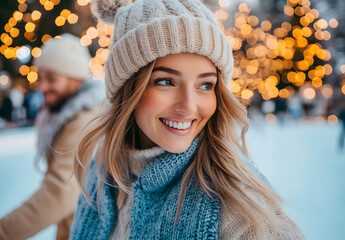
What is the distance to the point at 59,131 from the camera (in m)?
1.77

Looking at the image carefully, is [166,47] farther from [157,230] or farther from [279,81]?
[279,81]

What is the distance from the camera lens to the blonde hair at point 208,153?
0.86m

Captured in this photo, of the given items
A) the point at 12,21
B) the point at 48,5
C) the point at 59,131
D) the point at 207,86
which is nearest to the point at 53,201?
the point at 59,131

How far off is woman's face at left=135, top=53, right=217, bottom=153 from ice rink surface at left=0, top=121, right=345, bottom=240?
585 millimetres

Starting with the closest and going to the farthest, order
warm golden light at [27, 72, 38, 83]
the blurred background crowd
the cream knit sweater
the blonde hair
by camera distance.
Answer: the cream knit sweater < the blonde hair < the blurred background crowd < warm golden light at [27, 72, 38, 83]

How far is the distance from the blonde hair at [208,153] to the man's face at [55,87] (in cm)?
83

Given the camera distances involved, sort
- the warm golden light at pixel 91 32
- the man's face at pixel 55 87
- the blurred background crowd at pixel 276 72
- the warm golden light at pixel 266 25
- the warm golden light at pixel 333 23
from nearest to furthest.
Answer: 1. the man's face at pixel 55 87
2. the blurred background crowd at pixel 276 72
3. the warm golden light at pixel 91 32
4. the warm golden light at pixel 266 25
5. the warm golden light at pixel 333 23

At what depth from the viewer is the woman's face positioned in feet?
2.99

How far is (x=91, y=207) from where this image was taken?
1.22 m

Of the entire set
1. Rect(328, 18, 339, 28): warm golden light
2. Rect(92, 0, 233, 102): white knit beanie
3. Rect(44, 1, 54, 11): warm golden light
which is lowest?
Rect(92, 0, 233, 102): white knit beanie

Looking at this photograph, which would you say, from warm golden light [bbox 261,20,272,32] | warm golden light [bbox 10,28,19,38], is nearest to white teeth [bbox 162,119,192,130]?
warm golden light [bbox 10,28,19,38]

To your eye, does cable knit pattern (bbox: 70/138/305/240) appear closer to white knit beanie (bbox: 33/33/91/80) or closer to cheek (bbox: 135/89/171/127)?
cheek (bbox: 135/89/171/127)

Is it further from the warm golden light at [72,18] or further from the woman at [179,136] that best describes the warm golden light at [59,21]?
the woman at [179,136]

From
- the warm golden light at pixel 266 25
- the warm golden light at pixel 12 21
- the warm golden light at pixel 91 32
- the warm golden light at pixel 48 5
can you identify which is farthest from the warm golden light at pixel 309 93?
the warm golden light at pixel 12 21
